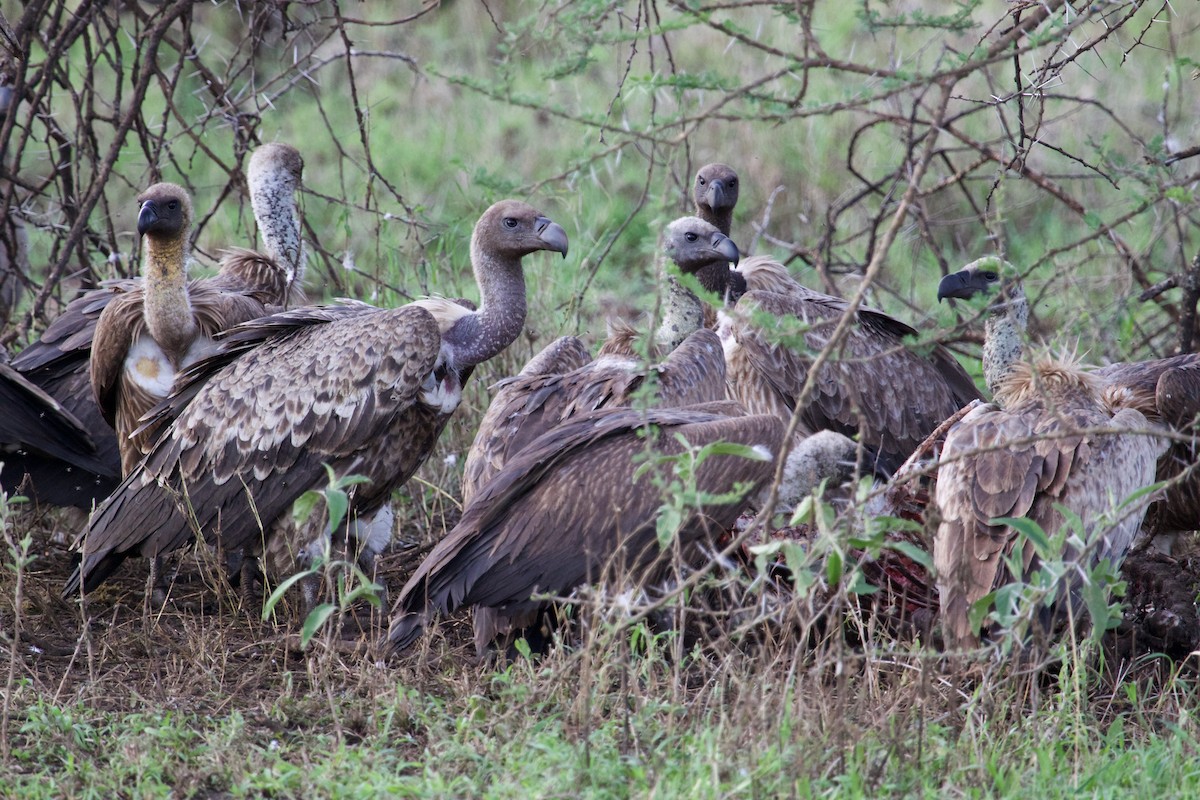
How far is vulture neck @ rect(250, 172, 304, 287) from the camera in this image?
5664mm

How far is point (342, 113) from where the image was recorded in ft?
33.9

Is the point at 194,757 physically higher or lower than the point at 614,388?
lower

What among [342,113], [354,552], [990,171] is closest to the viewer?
[354,552]

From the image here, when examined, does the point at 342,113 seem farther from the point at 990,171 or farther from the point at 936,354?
the point at 936,354

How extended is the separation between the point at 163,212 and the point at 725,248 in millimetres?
2005

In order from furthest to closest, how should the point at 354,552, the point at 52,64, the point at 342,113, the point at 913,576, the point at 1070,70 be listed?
the point at 342,113 < the point at 1070,70 < the point at 52,64 < the point at 354,552 < the point at 913,576

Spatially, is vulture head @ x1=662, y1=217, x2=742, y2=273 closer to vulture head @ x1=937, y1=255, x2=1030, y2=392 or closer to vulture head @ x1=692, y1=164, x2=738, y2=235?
vulture head @ x1=692, y1=164, x2=738, y2=235

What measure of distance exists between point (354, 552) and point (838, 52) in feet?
20.1

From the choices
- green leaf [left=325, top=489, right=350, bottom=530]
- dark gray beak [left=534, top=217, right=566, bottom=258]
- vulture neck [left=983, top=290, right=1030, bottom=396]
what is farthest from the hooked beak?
green leaf [left=325, top=489, right=350, bottom=530]

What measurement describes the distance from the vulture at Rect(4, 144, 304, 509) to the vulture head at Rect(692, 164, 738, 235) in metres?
1.69

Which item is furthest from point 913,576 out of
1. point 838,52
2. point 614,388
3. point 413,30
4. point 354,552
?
point 413,30

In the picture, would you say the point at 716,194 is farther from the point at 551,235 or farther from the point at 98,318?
the point at 98,318

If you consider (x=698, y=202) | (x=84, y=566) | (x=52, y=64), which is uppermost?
(x=52, y=64)

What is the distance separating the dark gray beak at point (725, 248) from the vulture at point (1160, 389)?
736 mm
